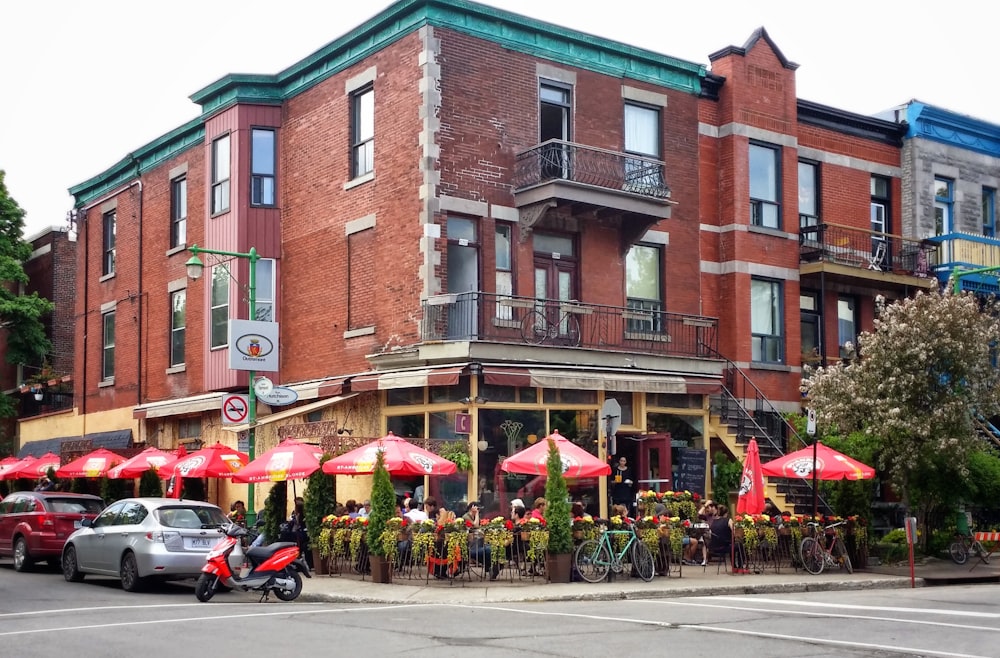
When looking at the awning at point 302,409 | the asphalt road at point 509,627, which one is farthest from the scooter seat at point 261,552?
the awning at point 302,409

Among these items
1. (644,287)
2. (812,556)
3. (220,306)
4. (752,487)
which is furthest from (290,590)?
(220,306)

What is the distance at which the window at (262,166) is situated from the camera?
2895cm

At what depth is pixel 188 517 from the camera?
19625 mm

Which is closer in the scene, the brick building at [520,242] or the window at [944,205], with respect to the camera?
the brick building at [520,242]

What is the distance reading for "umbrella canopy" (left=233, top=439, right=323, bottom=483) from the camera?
21.4 metres

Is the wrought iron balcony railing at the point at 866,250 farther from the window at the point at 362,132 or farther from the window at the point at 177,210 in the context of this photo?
the window at the point at 177,210

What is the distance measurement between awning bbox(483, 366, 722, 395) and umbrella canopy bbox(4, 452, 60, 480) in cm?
1532

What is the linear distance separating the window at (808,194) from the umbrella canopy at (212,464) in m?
15.2

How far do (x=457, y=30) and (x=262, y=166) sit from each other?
6.78 metres

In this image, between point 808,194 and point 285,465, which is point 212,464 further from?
point 808,194

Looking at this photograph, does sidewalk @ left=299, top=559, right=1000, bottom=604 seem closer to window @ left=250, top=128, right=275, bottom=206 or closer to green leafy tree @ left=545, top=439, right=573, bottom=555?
green leafy tree @ left=545, top=439, right=573, bottom=555

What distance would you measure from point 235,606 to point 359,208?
11.5 meters

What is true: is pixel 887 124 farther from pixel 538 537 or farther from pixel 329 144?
pixel 538 537

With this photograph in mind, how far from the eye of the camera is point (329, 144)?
27.5 meters
